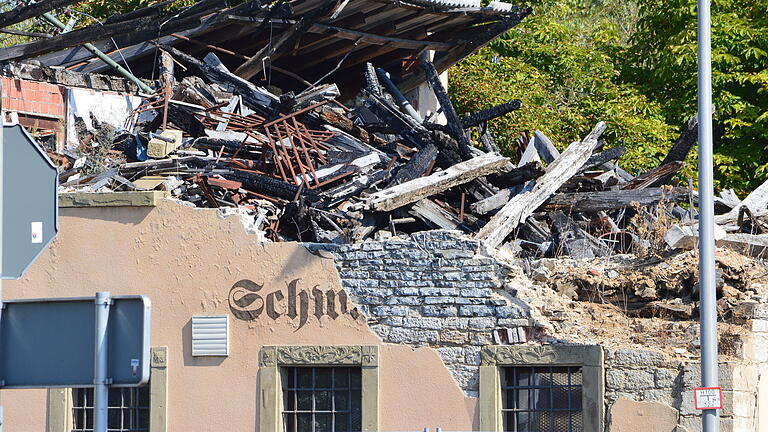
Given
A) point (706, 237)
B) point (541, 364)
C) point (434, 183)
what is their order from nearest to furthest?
point (706, 237) < point (541, 364) < point (434, 183)

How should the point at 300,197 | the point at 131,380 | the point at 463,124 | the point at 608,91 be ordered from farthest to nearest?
the point at 608,91, the point at 463,124, the point at 300,197, the point at 131,380

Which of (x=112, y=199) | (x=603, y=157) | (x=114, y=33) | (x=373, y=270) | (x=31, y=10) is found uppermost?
(x=31, y=10)

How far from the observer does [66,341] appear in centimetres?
557

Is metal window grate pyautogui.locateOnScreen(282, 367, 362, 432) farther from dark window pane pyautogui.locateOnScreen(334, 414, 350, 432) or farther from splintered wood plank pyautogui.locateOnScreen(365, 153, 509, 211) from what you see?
splintered wood plank pyautogui.locateOnScreen(365, 153, 509, 211)

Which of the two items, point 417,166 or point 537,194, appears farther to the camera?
point 417,166

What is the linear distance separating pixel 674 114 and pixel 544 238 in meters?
11.0

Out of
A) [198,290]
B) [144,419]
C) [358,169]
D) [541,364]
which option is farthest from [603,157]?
[144,419]

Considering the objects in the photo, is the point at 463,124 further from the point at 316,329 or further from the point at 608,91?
the point at 608,91

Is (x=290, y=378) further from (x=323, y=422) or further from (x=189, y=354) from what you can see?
(x=189, y=354)

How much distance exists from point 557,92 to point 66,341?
20.4 metres

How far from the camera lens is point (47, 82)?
653 inches

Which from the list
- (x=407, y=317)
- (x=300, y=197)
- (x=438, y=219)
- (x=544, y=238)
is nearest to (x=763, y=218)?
(x=544, y=238)

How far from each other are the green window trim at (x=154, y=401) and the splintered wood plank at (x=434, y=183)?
3.08 meters

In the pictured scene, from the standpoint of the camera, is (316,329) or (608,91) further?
(608,91)
